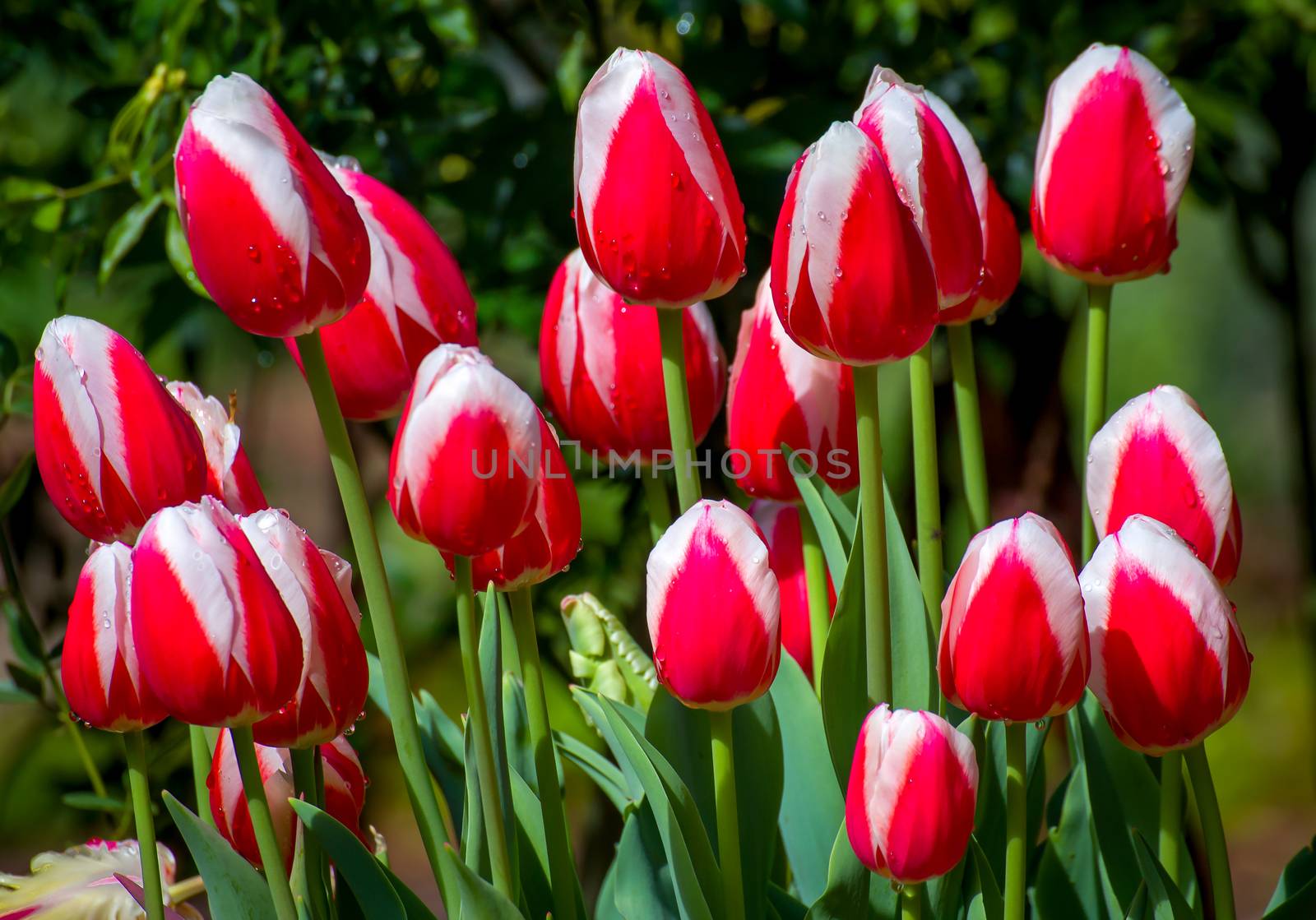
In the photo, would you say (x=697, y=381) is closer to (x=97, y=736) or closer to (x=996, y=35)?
(x=996, y=35)

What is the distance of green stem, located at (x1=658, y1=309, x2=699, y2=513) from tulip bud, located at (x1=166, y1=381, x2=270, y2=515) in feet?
0.55

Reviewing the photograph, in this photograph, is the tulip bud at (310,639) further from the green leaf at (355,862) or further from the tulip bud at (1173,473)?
the tulip bud at (1173,473)

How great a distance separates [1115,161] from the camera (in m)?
0.53

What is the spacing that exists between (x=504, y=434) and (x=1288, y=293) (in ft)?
4.30

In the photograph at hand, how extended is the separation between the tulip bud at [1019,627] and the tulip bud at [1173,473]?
8cm

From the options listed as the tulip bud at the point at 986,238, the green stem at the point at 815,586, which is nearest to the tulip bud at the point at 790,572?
the green stem at the point at 815,586

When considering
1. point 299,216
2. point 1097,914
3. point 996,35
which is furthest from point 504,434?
point 996,35

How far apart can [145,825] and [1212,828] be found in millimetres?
377

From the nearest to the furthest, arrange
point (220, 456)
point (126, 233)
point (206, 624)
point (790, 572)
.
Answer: point (206, 624) → point (220, 456) → point (790, 572) → point (126, 233)

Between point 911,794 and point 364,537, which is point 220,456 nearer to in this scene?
point 364,537

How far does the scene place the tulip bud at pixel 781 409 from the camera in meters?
0.55

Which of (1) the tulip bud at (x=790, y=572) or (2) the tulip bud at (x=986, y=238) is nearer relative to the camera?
(2) the tulip bud at (x=986, y=238)

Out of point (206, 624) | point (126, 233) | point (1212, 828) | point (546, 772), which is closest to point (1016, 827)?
point (1212, 828)

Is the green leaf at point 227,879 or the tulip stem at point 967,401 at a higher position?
the tulip stem at point 967,401
